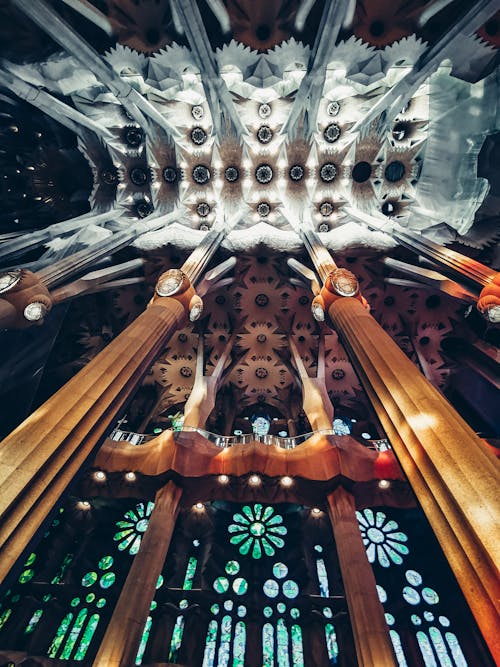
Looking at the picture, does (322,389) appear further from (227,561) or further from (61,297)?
(61,297)

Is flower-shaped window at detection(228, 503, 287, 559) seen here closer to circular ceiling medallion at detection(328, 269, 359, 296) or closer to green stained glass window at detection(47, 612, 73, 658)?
green stained glass window at detection(47, 612, 73, 658)

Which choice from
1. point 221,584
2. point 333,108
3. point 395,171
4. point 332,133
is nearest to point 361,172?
point 395,171

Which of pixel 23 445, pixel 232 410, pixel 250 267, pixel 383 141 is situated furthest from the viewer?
pixel 232 410

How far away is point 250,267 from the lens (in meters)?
13.0

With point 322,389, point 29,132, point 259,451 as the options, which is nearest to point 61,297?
point 259,451

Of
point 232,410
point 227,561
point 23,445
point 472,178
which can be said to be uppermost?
point 472,178

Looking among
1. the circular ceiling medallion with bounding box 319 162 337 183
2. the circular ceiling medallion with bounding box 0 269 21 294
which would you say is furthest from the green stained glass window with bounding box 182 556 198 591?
the circular ceiling medallion with bounding box 319 162 337 183

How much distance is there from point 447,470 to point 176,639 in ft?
30.7

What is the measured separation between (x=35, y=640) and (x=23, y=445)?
8.59 meters

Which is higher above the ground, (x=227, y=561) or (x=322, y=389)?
(x=322, y=389)

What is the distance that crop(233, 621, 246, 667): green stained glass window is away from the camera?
26.4 feet

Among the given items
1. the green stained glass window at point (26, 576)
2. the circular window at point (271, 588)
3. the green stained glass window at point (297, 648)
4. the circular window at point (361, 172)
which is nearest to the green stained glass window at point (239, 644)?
the circular window at point (271, 588)

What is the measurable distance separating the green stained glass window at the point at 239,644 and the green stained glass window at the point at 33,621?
17.2ft

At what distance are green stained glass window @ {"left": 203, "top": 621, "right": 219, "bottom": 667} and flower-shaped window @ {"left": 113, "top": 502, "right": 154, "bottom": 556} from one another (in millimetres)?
3136
